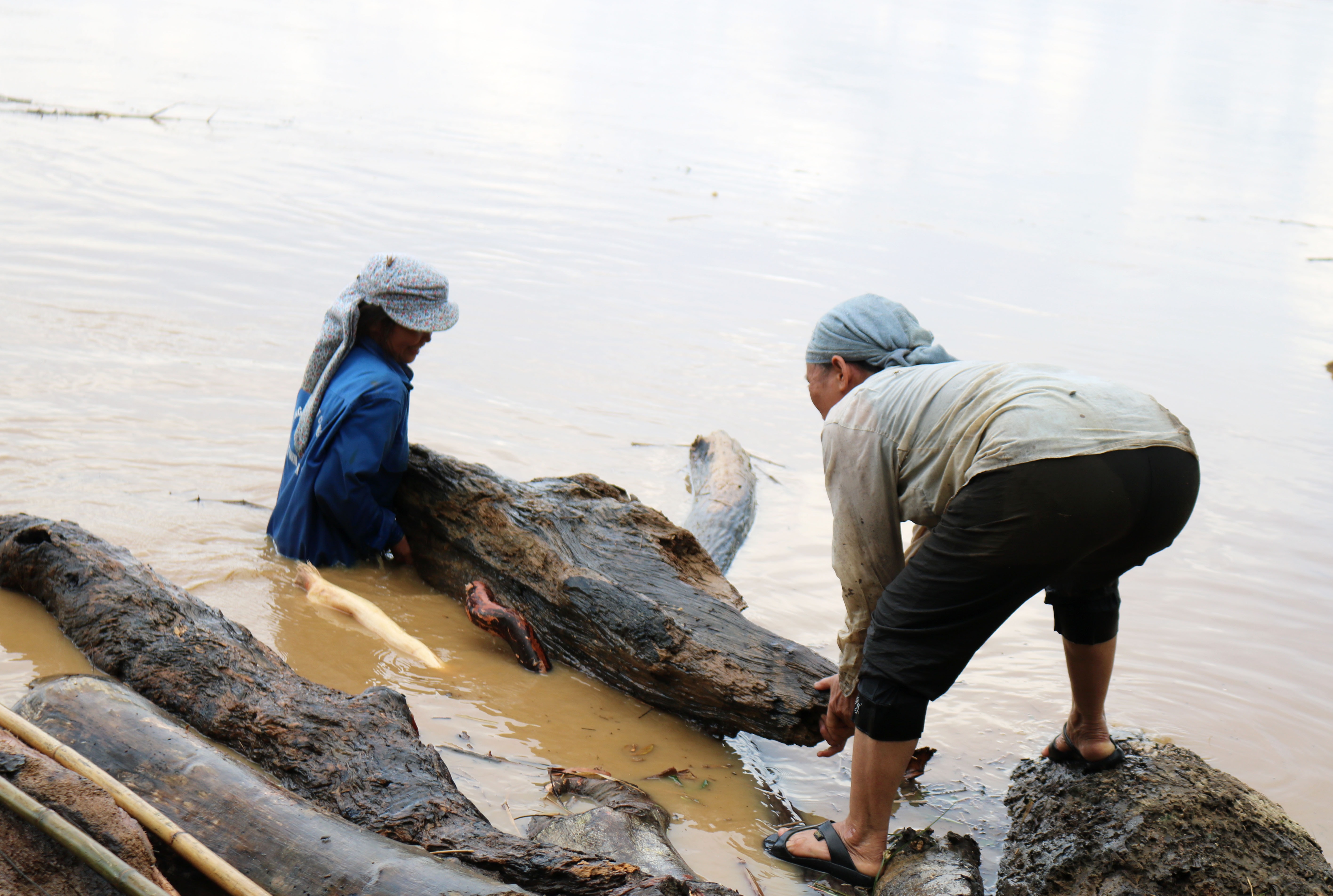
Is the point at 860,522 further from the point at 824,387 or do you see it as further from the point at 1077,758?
the point at 1077,758

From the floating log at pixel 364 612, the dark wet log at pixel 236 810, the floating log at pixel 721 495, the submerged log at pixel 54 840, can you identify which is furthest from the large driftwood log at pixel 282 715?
the floating log at pixel 721 495

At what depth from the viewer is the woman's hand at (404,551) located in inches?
192

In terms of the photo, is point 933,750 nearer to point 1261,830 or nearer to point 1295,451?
point 1261,830

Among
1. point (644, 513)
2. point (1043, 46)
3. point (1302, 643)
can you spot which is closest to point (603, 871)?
point (644, 513)

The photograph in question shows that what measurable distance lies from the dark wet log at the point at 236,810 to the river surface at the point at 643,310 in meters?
0.89

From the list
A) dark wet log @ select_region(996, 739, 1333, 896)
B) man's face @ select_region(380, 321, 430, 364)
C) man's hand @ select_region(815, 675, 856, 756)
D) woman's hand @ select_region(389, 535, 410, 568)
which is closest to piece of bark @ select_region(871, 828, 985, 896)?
dark wet log @ select_region(996, 739, 1333, 896)

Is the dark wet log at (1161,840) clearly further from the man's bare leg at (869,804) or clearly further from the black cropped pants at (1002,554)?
the black cropped pants at (1002,554)

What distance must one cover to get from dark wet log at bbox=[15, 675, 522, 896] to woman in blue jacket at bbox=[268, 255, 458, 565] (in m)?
1.89

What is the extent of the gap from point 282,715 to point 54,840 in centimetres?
87

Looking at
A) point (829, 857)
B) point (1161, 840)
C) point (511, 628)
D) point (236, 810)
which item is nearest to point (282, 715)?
point (236, 810)

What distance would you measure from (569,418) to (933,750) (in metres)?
4.07

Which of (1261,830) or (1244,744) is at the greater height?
(1261,830)

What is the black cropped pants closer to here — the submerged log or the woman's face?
the submerged log

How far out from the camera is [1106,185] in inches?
673
